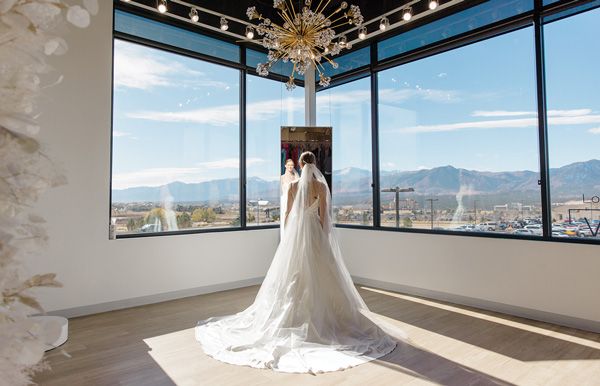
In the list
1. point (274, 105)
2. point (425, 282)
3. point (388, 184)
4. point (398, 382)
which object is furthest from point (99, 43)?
point (425, 282)

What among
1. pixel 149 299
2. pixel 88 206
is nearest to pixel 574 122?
pixel 149 299

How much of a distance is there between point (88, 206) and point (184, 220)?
135 centimetres

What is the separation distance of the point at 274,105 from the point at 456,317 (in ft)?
14.7

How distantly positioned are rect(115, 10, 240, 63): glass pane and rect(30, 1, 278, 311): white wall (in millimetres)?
286

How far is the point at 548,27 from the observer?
14.6 ft

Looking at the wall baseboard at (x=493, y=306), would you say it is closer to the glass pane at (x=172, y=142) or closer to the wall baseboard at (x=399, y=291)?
the wall baseboard at (x=399, y=291)

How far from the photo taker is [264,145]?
6648mm

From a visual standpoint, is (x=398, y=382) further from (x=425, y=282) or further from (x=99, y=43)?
(x=99, y=43)

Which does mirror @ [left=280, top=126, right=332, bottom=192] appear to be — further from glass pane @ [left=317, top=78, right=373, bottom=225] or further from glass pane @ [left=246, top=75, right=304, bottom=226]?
glass pane @ [left=317, top=78, right=373, bottom=225]

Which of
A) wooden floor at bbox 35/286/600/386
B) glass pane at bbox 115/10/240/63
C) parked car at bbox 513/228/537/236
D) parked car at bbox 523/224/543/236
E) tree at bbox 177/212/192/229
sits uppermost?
glass pane at bbox 115/10/240/63

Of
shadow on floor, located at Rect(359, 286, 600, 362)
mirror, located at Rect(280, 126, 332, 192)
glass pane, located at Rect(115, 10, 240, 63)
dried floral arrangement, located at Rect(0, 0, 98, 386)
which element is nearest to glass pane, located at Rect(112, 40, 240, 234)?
glass pane, located at Rect(115, 10, 240, 63)

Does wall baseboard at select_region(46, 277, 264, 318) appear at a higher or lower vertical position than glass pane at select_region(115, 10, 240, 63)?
lower

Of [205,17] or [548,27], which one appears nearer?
[548,27]

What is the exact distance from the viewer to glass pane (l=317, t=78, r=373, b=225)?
21.5 feet
